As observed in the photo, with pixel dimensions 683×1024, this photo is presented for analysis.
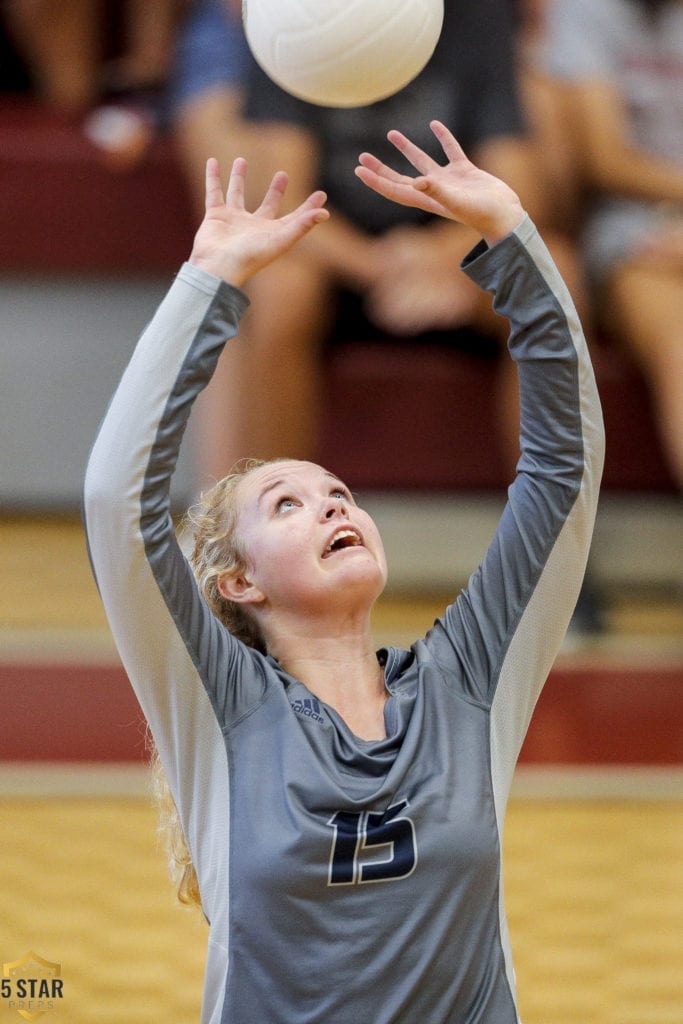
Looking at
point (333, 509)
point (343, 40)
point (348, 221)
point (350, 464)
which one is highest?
point (348, 221)

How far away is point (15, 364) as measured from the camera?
15.3ft

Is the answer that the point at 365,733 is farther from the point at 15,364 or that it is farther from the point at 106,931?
the point at 15,364

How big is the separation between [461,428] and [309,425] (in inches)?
20.3

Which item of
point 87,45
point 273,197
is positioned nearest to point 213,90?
point 87,45

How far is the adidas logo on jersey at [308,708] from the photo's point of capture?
1.35 metres

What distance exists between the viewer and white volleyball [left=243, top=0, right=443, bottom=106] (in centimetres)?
168

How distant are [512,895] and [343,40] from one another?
4.48 feet

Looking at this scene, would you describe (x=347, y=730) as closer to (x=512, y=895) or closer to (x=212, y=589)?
(x=212, y=589)

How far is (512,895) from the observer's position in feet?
7.57

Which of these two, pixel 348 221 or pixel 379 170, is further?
pixel 348 221

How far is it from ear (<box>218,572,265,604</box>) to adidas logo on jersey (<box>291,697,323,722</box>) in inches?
5.0

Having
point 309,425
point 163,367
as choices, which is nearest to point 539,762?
point 309,425

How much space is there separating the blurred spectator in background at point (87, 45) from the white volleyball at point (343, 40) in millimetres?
3049

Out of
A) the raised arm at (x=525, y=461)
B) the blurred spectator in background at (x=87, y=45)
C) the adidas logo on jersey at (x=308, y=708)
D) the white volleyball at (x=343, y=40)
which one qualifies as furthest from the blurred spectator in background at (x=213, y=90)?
the adidas logo on jersey at (x=308, y=708)
